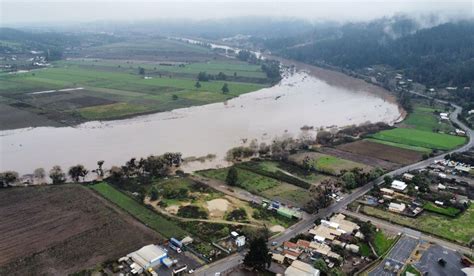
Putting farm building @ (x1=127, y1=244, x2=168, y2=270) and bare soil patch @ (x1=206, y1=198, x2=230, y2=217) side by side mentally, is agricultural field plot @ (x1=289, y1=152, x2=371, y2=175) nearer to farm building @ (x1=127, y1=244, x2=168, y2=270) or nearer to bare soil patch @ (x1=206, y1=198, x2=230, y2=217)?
bare soil patch @ (x1=206, y1=198, x2=230, y2=217)

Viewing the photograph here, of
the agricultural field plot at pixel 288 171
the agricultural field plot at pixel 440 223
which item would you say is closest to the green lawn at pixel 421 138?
the agricultural field plot at pixel 288 171

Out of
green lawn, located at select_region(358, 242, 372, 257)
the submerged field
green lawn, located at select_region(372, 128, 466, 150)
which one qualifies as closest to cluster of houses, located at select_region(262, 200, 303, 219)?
green lawn, located at select_region(358, 242, 372, 257)

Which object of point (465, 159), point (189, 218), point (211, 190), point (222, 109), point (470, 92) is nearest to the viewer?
point (189, 218)

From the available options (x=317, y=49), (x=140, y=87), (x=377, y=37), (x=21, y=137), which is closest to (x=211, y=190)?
(x=21, y=137)

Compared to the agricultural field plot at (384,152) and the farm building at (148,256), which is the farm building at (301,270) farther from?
the agricultural field plot at (384,152)

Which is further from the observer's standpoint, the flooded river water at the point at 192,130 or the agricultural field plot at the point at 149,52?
the agricultural field plot at the point at 149,52

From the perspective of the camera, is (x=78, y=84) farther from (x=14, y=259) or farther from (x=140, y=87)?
(x=14, y=259)
